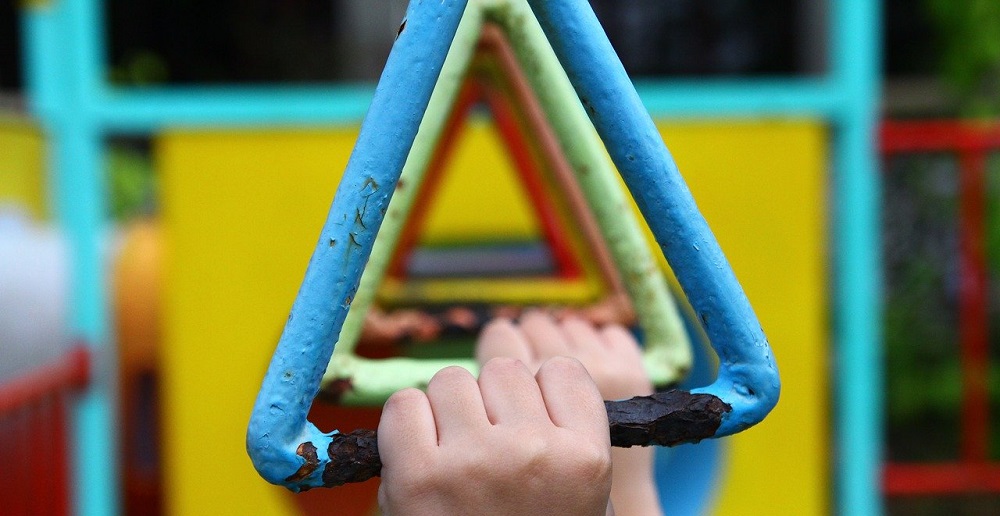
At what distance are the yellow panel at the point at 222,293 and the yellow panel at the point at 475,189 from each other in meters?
0.16

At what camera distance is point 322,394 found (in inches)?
19.9

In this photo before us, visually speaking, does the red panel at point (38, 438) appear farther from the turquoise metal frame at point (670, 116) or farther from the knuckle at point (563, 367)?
the knuckle at point (563, 367)

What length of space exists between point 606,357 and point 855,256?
56 centimetres

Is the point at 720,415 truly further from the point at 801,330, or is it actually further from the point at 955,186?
the point at 955,186

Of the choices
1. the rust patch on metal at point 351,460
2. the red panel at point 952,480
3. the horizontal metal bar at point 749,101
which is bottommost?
the red panel at point 952,480

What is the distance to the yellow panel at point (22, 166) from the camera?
1.01 m

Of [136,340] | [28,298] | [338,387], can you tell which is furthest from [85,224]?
[136,340]

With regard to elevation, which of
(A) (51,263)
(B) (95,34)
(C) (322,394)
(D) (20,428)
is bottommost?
(D) (20,428)

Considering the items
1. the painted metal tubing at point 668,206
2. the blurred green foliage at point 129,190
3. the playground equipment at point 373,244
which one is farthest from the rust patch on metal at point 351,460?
the blurred green foliage at point 129,190

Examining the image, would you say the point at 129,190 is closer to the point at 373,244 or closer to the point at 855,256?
the point at 855,256

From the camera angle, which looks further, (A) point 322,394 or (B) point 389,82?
(A) point 322,394

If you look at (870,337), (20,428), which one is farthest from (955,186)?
(20,428)

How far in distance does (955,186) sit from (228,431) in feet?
5.70

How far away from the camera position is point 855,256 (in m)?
0.96
